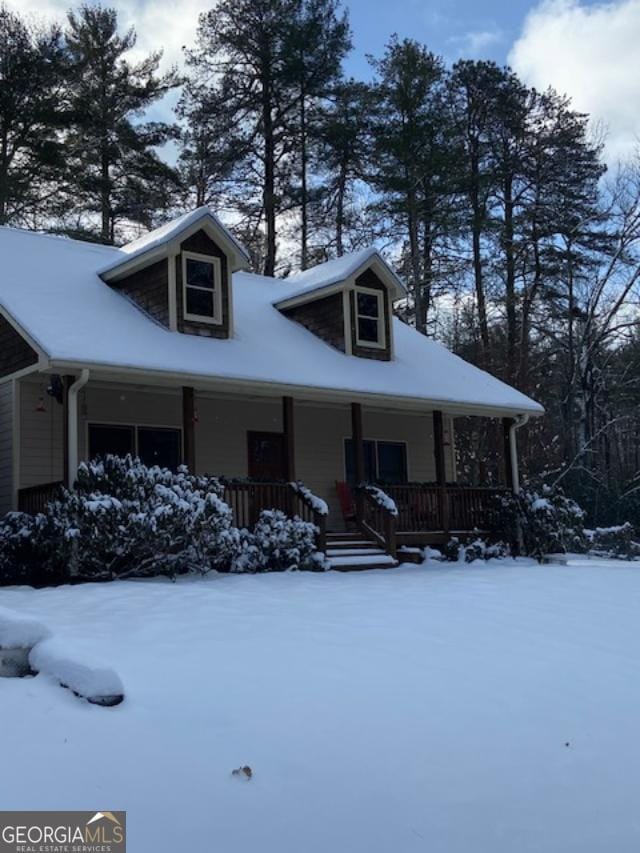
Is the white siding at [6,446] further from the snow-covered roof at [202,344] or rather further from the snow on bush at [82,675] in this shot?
the snow on bush at [82,675]

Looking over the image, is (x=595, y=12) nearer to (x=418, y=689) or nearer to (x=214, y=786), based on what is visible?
(x=418, y=689)

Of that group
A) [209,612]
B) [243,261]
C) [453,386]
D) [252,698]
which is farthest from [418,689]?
[453,386]

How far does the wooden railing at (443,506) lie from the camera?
49.6 ft

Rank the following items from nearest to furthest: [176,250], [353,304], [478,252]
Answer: [176,250] → [353,304] → [478,252]

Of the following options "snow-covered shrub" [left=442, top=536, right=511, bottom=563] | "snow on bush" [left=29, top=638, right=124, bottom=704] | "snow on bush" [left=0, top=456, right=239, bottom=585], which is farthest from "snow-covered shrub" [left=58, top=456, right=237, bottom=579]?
"snow on bush" [left=29, top=638, right=124, bottom=704]

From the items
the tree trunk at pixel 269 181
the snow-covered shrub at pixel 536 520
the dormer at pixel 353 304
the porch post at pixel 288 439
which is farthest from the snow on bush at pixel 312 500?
the tree trunk at pixel 269 181

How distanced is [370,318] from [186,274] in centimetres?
426

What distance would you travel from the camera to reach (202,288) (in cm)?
1441

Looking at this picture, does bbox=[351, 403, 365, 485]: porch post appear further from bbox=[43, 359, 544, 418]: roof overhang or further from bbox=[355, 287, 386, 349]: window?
bbox=[355, 287, 386, 349]: window

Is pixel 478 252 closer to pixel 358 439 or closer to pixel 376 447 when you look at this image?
pixel 376 447

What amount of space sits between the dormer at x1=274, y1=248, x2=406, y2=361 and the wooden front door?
2158 millimetres

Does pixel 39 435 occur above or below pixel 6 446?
above

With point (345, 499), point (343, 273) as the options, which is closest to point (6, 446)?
point (345, 499)

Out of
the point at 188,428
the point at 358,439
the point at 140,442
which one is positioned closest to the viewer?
the point at 188,428
